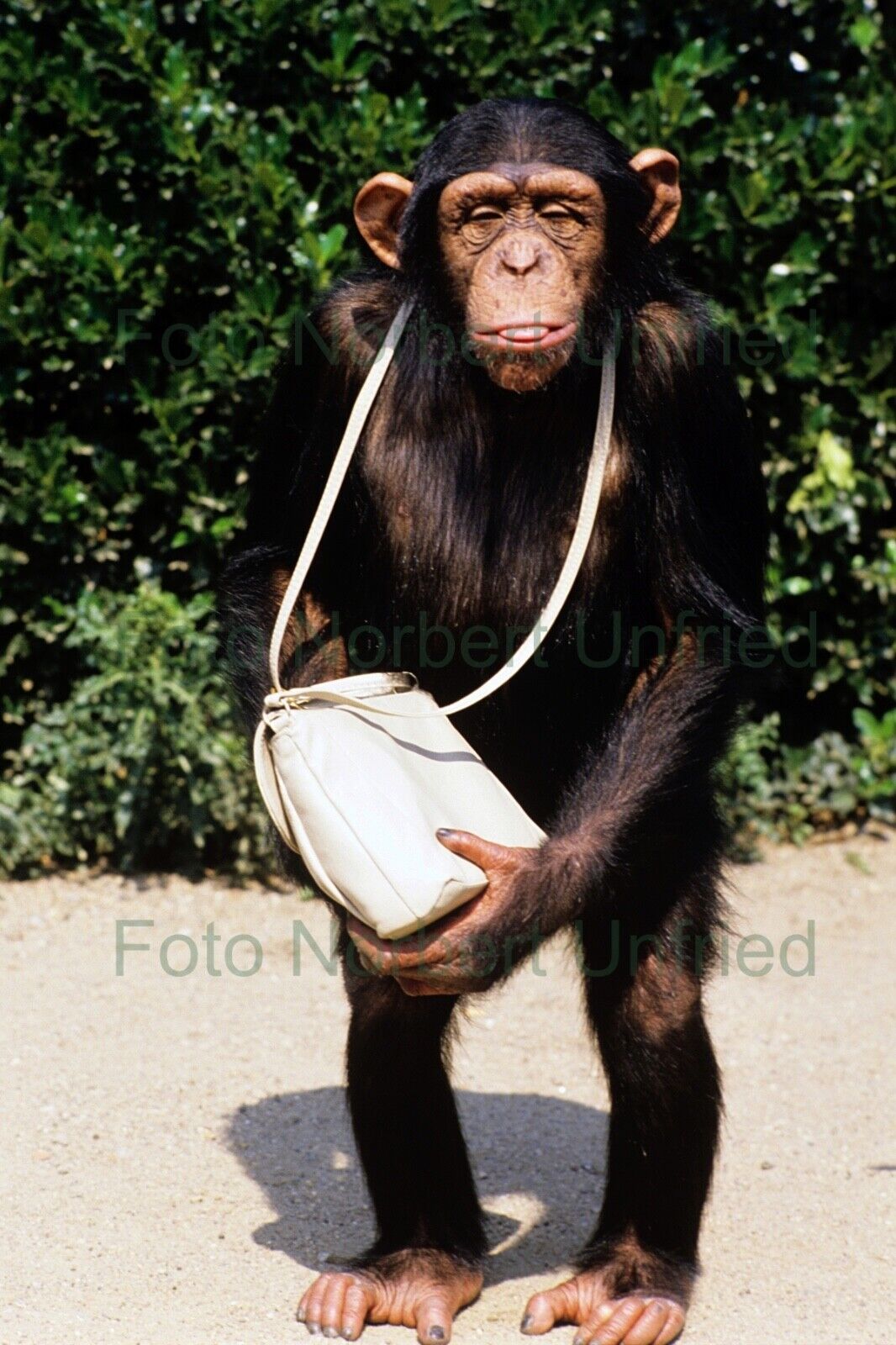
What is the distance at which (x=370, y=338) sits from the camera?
394 cm

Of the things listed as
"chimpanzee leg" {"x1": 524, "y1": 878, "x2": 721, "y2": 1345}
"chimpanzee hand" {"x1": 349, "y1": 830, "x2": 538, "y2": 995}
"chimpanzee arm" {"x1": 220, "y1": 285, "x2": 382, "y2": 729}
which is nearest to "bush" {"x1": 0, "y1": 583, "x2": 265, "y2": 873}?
"chimpanzee arm" {"x1": 220, "y1": 285, "x2": 382, "y2": 729}

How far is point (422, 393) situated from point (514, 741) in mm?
745

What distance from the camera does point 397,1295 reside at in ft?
12.6

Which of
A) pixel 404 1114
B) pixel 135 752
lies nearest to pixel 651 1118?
pixel 404 1114

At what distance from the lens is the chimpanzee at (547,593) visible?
375cm

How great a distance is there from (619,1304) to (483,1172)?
0.98 metres

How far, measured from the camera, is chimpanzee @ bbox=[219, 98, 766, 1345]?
3.75m

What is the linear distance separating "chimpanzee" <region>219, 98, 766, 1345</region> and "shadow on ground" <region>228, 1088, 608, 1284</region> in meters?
0.31

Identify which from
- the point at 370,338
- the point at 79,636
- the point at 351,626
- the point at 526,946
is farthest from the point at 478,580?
the point at 79,636

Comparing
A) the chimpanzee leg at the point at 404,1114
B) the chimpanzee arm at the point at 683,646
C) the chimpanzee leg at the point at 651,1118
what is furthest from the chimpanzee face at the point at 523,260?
the chimpanzee leg at the point at 404,1114

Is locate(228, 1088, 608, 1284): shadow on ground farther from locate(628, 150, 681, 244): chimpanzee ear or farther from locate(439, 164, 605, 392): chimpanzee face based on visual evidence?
locate(628, 150, 681, 244): chimpanzee ear

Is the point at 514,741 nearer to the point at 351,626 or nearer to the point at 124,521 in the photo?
the point at 351,626

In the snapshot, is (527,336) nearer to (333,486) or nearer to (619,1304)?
(333,486)

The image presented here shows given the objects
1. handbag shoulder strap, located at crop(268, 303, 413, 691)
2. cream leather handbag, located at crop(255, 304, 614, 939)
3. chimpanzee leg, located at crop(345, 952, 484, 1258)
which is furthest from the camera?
chimpanzee leg, located at crop(345, 952, 484, 1258)
